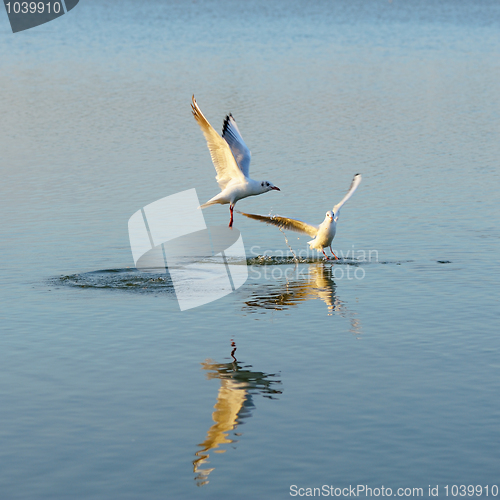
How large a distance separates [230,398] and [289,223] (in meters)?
10.0

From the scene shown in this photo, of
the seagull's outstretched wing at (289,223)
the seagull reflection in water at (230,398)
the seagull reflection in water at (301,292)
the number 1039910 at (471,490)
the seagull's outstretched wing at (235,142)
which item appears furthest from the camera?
the seagull's outstretched wing at (289,223)

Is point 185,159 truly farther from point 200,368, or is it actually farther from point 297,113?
point 200,368

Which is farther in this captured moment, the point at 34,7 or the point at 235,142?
the point at 34,7

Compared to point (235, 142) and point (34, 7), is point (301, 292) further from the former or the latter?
point (34, 7)

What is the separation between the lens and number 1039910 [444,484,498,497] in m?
11.0

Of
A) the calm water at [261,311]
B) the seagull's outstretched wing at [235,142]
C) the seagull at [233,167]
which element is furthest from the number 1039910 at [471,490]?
the seagull's outstretched wing at [235,142]

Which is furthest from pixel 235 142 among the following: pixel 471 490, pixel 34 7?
pixel 34 7

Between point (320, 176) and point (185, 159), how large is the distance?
667 cm

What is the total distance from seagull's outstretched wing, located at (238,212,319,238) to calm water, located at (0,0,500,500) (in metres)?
0.78

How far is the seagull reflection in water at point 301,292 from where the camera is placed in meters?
18.8

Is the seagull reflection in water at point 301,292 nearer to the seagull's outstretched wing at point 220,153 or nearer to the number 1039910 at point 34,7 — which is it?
the seagull's outstretched wing at point 220,153

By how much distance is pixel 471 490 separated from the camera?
11094 mm

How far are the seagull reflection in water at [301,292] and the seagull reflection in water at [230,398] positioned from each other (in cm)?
297

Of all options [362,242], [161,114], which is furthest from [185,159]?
[362,242]
